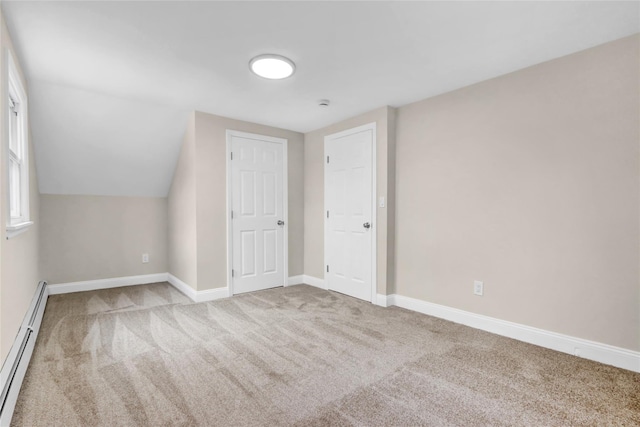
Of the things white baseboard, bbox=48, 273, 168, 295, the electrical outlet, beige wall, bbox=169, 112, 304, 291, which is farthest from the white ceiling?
the electrical outlet

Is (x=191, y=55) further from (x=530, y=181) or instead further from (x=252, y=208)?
(x=530, y=181)

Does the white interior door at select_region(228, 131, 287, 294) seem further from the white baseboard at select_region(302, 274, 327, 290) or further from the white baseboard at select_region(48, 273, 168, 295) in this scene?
the white baseboard at select_region(48, 273, 168, 295)

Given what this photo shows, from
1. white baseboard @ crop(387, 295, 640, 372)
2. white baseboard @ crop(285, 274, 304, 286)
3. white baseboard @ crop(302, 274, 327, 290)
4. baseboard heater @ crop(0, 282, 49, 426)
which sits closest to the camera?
baseboard heater @ crop(0, 282, 49, 426)

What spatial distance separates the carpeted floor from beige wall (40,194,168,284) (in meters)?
1.05

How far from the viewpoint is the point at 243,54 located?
233cm

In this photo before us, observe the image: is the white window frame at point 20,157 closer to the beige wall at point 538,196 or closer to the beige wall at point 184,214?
the beige wall at point 184,214

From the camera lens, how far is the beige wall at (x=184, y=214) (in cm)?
370

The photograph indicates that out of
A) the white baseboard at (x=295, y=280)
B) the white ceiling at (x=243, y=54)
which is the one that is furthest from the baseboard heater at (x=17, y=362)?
the white baseboard at (x=295, y=280)

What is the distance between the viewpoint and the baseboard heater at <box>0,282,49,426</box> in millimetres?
1582

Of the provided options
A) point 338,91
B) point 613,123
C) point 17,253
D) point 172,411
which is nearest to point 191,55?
point 338,91

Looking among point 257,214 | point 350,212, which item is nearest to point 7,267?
point 257,214

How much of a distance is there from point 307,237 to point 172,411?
10.00 ft

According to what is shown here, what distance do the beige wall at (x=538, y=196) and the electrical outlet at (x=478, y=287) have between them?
40 millimetres

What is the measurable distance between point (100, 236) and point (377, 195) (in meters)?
3.69
